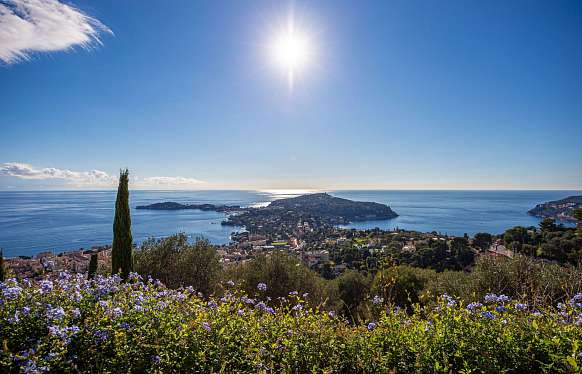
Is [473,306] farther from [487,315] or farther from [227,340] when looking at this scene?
[227,340]

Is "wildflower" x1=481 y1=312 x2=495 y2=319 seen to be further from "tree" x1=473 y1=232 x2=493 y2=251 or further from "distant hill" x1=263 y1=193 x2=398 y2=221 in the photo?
"distant hill" x1=263 y1=193 x2=398 y2=221

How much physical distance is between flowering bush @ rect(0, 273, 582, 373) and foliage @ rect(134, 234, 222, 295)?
6.91 meters

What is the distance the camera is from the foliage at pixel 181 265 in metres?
10.1

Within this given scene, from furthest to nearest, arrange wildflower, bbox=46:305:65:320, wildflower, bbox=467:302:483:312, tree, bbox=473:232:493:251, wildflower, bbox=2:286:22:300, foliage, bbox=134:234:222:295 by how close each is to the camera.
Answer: tree, bbox=473:232:493:251, foliage, bbox=134:234:222:295, wildflower, bbox=467:302:483:312, wildflower, bbox=2:286:22:300, wildflower, bbox=46:305:65:320

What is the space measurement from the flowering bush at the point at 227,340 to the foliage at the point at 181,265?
691 cm

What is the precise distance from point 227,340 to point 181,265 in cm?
816

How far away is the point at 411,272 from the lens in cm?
1459

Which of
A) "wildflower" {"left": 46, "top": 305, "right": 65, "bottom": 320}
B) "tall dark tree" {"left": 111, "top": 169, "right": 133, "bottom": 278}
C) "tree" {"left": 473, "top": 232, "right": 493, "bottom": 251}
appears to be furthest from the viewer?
"tree" {"left": 473, "top": 232, "right": 493, "bottom": 251}

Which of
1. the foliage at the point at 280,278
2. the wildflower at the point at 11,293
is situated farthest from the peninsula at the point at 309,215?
the wildflower at the point at 11,293

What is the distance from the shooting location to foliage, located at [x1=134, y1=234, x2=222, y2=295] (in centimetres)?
1011

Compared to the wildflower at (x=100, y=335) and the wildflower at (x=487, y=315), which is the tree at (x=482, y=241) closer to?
the wildflower at (x=487, y=315)

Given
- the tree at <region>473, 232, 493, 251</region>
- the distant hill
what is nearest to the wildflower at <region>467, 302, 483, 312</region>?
the tree at <region>473, 232, 493, 251</region>

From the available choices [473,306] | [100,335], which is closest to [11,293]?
[100,335]

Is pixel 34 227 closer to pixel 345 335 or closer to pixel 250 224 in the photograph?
pixel 250 224
